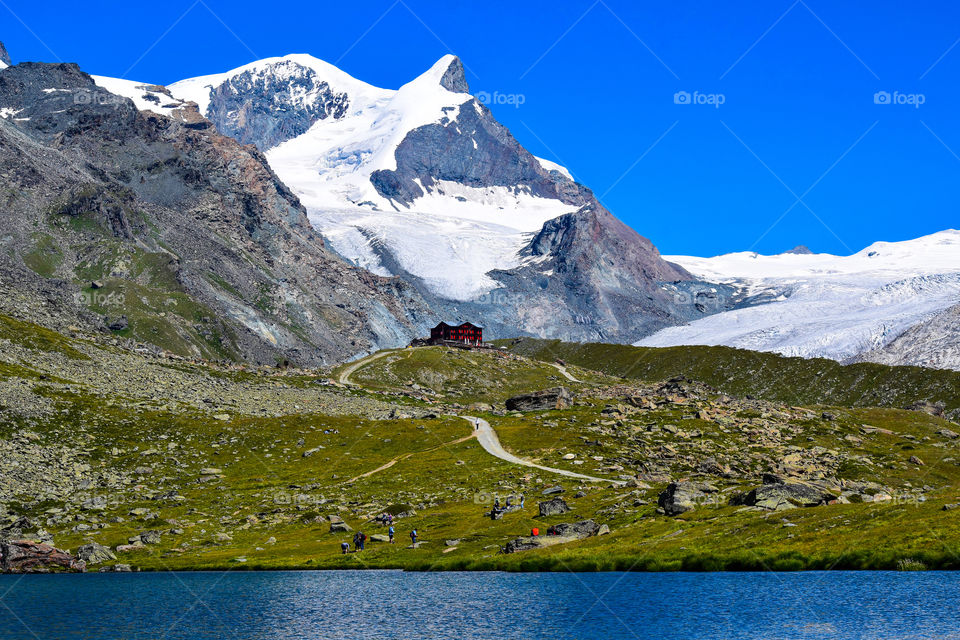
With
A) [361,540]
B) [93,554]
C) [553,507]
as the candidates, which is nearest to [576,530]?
[553,507]

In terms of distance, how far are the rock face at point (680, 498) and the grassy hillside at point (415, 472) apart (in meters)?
1.03

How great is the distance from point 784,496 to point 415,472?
60514 millimetres

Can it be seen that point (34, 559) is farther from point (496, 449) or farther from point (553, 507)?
point (496, 449)

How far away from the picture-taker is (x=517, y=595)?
225 ft

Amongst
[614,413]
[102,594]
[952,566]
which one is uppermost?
[614,413]

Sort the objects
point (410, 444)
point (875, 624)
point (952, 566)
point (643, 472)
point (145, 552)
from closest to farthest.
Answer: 1. point (875, 624)
2. point (952, 566)
3. point (145, 552)
4. point (643, 472)
5. point (410, 444)

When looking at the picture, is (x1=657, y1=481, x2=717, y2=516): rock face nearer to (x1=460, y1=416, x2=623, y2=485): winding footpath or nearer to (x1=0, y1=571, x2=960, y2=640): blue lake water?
(x1=460, y1=416, x2=623, y2=485): winding footpath

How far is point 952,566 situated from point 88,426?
123 m

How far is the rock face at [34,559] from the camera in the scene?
90.2m

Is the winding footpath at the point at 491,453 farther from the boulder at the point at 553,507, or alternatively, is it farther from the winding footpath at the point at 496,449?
the boulder at the point at 553,507

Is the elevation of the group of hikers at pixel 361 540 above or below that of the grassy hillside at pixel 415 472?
below

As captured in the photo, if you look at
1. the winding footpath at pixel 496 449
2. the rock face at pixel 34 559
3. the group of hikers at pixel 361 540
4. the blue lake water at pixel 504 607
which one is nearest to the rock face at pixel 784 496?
the blue lake water at pixel 504 607

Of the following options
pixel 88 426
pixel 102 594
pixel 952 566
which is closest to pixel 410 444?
pixel 88 426

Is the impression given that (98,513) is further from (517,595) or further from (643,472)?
(643,472)
